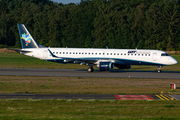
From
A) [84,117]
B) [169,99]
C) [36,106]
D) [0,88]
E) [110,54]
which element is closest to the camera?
[84,117]

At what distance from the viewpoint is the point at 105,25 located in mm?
121125

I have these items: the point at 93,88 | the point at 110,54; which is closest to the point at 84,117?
the point at 93,88

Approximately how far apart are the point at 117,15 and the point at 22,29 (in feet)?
252

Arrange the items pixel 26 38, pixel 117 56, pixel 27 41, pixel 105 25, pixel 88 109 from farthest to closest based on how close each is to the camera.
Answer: pixel 105 25 → pixel 26 38 → pixel 27 41 → pixel 117 56 → pixel 88 109

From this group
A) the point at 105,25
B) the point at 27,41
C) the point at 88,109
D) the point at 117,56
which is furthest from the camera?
the point at 105,25

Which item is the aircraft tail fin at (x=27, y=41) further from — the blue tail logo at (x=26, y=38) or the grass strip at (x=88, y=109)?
the grass strip at (x=88, y=109)

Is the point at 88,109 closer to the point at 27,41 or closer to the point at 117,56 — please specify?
the point at 117,56

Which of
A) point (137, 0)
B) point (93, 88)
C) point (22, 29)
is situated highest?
point (137, 0)

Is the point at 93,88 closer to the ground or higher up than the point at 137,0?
closer to the ground

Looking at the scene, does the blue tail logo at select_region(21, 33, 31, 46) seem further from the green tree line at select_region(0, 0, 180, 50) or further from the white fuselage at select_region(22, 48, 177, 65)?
the green tree line at select_region(0, 0, 180, 50)

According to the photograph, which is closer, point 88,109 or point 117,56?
point 88,109

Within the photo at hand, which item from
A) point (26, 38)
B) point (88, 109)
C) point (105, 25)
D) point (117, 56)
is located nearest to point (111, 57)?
point (117, 56)

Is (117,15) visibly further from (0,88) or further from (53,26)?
(0,88)

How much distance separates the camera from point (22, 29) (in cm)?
4725
